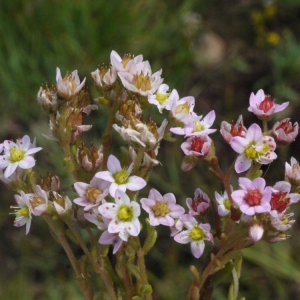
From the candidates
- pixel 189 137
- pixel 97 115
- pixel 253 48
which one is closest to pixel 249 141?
pixel 189 137

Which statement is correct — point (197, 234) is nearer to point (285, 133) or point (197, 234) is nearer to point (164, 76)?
point (285, 133)

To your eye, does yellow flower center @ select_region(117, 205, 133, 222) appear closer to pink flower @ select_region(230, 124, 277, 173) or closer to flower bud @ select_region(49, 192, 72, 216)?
flower bud @ select_region(49, 192, 72, 216)

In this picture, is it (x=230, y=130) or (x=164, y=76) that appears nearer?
(x=230, y=130)

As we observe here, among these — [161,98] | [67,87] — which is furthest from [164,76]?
[67,87]

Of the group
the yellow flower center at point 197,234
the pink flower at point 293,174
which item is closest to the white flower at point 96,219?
the yellow flower center at point 197,234

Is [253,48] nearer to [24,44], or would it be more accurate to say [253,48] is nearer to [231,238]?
[24,44]

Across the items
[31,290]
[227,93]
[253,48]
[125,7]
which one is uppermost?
[125,7]
